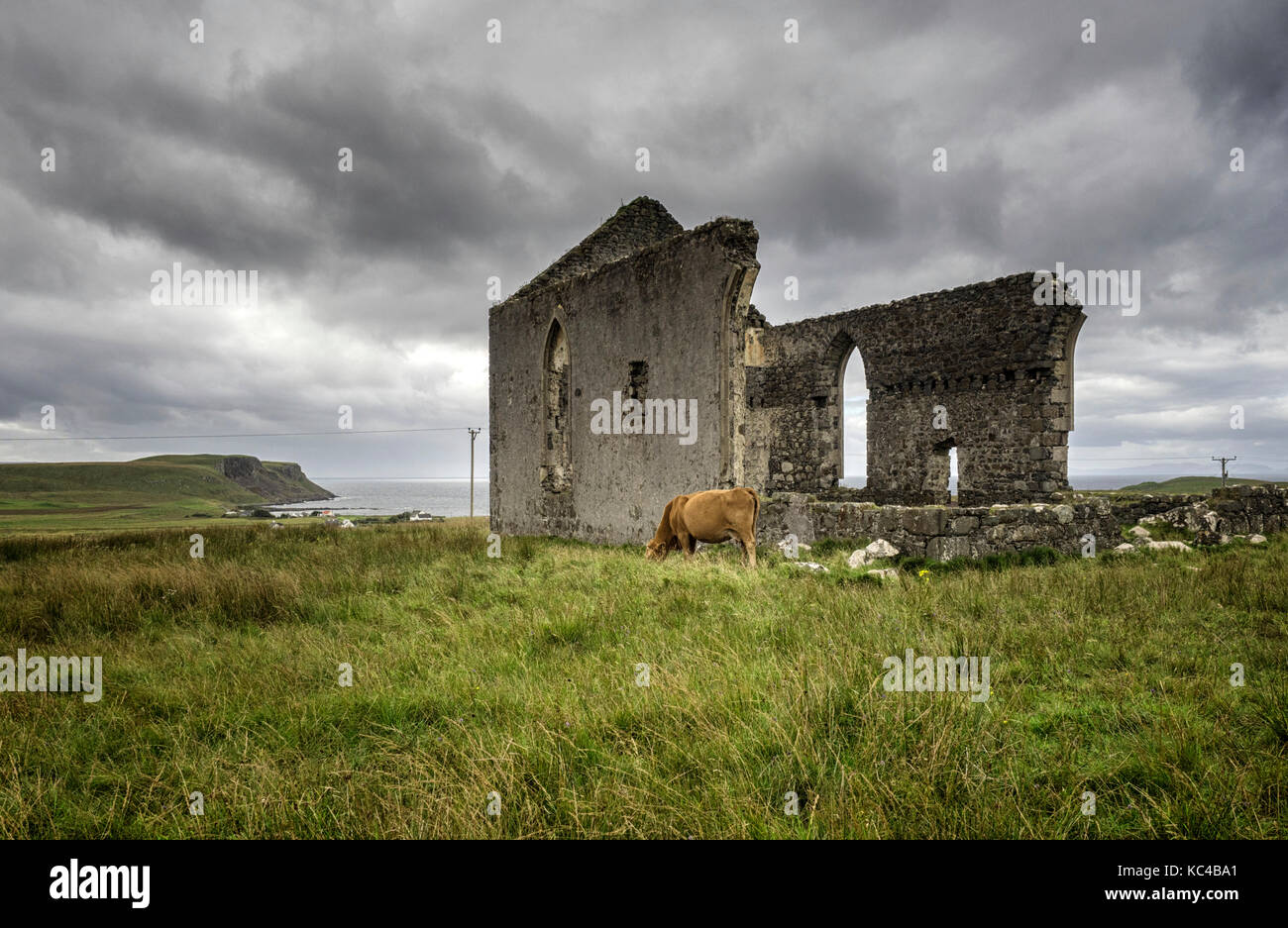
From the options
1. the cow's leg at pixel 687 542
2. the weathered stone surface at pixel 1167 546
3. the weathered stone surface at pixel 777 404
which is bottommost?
the weathered stone surface at pixel 1167 546

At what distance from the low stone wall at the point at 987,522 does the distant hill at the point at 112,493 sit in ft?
57.9

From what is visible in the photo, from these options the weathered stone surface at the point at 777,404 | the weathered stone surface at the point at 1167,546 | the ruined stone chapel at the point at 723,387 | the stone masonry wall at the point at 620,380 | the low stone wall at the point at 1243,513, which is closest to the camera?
the weathered stone surface at the point at 1167,546

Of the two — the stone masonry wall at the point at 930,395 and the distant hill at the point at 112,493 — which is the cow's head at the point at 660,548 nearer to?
the stone masonry wall at the point at 930,395

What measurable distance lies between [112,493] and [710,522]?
36.0 m

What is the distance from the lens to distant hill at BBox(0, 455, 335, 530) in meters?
18.3

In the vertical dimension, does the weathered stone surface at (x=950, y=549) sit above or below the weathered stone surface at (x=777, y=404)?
below

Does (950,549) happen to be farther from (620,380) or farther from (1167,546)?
(620,380)

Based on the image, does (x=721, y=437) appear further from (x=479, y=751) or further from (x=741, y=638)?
(x=479, y=751)

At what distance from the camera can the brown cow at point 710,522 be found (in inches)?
357

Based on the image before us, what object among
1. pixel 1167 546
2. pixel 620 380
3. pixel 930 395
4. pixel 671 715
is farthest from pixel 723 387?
pixel 930 395

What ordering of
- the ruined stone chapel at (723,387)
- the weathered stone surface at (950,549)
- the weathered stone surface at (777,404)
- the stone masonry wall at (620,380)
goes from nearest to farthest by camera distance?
1. the weathered stone surface at (950,549)
2. the weathered stone surface at (777,404)
3. the stone masonry wall at (620,380)
4. the ruined stone chapel at (723,387)

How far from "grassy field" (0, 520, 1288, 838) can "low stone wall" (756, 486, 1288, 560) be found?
2.37 metres

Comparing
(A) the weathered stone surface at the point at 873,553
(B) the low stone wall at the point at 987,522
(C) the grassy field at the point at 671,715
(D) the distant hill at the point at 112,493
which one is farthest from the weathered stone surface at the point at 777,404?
(D) the distant hill at the point at 112,493
